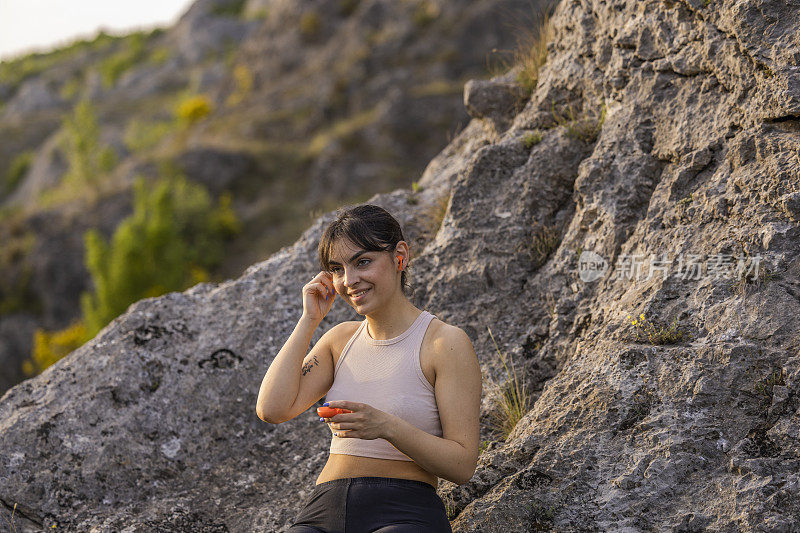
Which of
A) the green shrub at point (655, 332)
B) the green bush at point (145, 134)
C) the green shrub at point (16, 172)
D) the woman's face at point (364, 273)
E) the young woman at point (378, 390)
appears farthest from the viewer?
the green shrub at point (16, 172)

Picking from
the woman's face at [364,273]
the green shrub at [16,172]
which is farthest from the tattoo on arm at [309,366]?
the green shrub at [16,172]

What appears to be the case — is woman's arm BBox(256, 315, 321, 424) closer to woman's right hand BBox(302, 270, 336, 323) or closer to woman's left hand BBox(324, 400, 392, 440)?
woman's right hand BBox(302, 270, 336, 323)

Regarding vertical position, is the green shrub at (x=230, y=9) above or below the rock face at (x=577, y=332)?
above

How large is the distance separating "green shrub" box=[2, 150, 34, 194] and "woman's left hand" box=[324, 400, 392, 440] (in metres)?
36.7

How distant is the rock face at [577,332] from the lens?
2969mm

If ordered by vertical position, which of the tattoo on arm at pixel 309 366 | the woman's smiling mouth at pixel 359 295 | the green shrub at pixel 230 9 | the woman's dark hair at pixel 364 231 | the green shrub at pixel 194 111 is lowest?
the tattoo on arm at pixel 309 366

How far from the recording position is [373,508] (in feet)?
9.04

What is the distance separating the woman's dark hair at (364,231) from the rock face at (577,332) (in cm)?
131

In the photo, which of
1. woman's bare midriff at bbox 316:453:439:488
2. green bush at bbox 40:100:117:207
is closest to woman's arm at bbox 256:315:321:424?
woman's bare midriff at bbox 316:453:439:488

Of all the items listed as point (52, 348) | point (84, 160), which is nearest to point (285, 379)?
point (52, 348)

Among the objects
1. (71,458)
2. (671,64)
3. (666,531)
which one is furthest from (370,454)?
(671,64)

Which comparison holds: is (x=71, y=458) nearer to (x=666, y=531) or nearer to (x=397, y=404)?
(x=397, y=404)

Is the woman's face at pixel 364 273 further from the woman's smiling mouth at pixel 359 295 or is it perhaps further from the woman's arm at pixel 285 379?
the woman's arm at pixel 285 379

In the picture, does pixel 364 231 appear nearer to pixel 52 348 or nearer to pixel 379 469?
pixel 379 469
